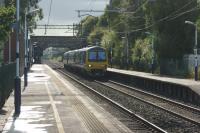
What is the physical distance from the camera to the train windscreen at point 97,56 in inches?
2062

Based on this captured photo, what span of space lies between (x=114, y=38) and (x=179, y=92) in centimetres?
5952

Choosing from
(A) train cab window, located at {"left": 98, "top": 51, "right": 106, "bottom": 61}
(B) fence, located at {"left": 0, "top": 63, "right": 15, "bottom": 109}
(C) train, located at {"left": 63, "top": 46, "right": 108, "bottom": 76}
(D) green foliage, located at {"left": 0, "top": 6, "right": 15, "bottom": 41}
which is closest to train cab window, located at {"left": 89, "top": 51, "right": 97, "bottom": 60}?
(C) train, located at {"left": 63, "top": 46, "right": 108, "bottom": 76}

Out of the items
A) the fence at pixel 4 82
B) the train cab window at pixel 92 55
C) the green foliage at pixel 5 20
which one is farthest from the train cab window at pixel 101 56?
the green foliage at pixel 5 20

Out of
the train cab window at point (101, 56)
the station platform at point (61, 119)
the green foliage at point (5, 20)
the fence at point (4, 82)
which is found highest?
the green foliage at point (5, 20)

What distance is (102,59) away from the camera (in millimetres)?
52906

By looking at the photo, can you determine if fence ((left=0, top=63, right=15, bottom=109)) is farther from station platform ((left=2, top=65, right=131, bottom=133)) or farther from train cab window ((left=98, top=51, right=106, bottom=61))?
train cab window ((left=98, top=51, right=106, bottom=61))

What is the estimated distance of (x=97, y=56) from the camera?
173ft

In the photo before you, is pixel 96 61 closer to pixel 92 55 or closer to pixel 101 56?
pixel 92 55

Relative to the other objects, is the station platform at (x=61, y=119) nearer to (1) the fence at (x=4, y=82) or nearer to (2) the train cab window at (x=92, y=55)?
(1) the fence at (x=4, y=82)

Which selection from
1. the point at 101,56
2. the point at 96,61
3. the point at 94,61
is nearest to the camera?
the point at 94,61

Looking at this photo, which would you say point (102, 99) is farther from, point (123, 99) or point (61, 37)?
point (61, 37)

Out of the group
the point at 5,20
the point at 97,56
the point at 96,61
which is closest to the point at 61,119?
the point at 5,20

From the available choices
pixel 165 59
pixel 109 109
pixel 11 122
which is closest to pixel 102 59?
pixel 165 59

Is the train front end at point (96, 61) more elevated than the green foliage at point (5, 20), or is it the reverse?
the green foliage at point (5, 20)
